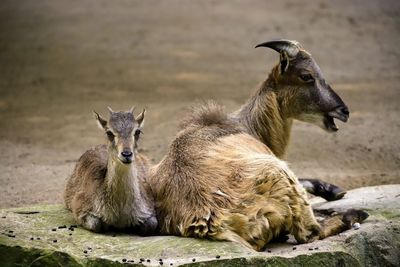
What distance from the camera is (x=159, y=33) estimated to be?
72.8 ft

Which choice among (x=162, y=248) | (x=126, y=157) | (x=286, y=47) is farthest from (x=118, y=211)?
(x=286, y=47)

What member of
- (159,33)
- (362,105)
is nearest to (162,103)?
(362,105)

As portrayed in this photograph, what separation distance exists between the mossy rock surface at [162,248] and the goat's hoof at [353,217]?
0.32 ft

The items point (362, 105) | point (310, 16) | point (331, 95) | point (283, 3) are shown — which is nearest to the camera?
point (331, 95)

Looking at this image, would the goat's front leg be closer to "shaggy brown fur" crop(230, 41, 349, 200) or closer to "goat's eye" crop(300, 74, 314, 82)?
"shaggy brown fur" crop(230, 41, 349, 200)

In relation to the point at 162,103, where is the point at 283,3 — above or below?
above

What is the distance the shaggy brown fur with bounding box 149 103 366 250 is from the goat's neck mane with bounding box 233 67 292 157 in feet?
3.72

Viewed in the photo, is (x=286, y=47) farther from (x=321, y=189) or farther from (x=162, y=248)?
(x=162, y=248)

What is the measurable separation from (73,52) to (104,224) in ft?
42.1

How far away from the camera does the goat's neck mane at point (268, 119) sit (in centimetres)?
998

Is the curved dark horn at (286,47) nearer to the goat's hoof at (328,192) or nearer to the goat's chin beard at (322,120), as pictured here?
the goat's chin beard at (322,120)

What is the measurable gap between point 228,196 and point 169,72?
11.4m

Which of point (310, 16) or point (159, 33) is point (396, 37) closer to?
point (310, 16)

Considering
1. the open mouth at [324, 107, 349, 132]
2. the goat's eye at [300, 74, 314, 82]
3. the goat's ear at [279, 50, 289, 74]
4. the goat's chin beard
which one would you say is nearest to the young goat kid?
the goat's ear at [279, 50, 289, 74]
